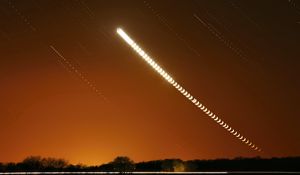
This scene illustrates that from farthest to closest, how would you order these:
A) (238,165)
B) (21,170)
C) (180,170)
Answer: (238,165) < (21,170) < (180,170)

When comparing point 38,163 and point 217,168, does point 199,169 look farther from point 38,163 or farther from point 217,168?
point 38,163

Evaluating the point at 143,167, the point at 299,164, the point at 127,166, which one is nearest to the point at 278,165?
the point at 299,164

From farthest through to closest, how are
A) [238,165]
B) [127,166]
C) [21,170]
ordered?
[238,165], [21,170], [127,166]

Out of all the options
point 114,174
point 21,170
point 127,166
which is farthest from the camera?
point 21,170

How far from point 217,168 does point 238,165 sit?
4.40 metres

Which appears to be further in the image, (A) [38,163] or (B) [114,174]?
(A) [38,163]

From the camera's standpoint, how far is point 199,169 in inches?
4948

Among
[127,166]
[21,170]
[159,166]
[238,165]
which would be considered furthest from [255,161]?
[21,170]

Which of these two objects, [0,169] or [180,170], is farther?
[0,169]

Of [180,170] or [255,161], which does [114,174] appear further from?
[255,161]

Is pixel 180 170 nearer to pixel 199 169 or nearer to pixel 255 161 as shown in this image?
pixel 199 169

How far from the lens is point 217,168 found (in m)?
130

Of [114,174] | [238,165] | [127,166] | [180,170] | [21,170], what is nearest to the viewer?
[114,174]

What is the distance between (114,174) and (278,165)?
40850mm
